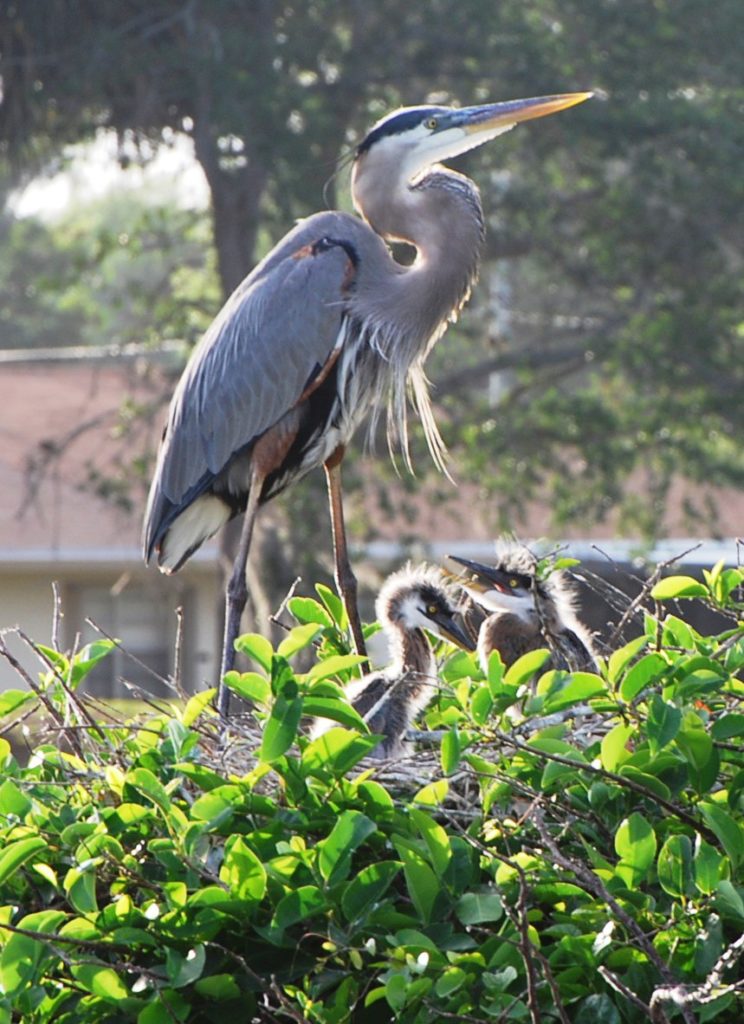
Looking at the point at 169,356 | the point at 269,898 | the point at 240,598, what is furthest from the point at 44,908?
the point at 169,356

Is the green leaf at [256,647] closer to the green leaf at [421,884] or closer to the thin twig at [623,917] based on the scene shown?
the green leaf at [421,884]

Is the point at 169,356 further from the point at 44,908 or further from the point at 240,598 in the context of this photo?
the point at 44,908

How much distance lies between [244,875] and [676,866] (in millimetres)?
739

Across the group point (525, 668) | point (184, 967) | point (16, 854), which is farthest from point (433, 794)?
point (16, 854)

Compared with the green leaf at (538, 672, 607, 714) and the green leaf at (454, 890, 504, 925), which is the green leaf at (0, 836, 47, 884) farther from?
the green leaf at (538, 672, 607, 714)

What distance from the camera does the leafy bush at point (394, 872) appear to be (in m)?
2.94

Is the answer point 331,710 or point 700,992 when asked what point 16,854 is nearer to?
point 331,710

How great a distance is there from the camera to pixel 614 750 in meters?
3.08

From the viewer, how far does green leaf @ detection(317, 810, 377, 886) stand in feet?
9.80

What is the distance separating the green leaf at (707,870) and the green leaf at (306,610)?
1.53 meters

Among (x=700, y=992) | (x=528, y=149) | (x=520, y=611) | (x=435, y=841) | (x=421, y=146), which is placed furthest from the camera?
(x=528, y=149)

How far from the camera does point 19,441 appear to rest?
71.1ft

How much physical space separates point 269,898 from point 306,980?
0.51ft

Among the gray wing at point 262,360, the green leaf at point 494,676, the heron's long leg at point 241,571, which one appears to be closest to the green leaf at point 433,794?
the green leaf at point 494,676
